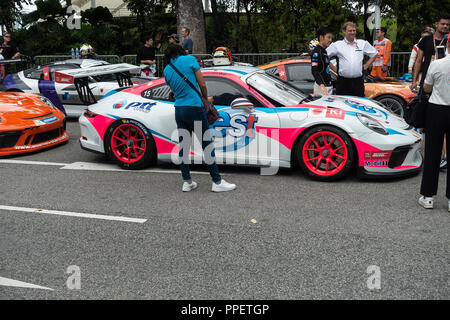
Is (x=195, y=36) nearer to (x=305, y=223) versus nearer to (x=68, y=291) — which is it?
(x=305, y=223)

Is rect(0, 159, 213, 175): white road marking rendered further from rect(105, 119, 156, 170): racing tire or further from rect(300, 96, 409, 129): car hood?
rect(300, 96, 409, 129): car hood

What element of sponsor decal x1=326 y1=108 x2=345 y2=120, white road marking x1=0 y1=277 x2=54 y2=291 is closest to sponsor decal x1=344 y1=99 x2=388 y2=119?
sponsor decal x1=326 y1=108 x2=345 y2=120

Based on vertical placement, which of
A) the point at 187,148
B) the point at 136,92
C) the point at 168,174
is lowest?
the point at 168,174

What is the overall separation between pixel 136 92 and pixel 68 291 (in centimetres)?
389

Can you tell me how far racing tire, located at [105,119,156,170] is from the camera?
21.7 ft

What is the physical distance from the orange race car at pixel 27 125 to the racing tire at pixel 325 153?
4.43 m

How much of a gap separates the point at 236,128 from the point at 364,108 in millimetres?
1646

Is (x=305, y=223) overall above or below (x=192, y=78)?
below

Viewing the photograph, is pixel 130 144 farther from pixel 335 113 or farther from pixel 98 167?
pixel 335 113

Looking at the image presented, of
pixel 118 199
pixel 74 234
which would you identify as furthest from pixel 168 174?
pixel 74 234

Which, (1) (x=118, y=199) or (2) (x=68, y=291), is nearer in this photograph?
(2) (x=68, y=291)

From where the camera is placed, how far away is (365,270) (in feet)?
11.8

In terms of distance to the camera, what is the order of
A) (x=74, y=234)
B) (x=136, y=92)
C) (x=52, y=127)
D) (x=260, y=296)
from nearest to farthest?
(x=260, y=296)
(x=74, y=234)
(x=136, y=92)
(x=52, y=127)

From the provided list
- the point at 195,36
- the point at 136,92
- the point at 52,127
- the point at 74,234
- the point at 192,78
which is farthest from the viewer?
the point at 195,36
